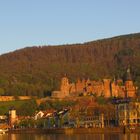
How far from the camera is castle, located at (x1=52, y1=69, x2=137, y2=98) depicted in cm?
15550

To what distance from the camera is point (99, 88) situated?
161m

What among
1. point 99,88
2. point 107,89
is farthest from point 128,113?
point 99,88

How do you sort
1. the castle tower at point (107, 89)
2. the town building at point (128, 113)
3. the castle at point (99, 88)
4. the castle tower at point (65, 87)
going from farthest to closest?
the castle tower at point (65, 87), the castle tower at point (107, 89), the castle at point (99, 88), the town building at point (128, 113)

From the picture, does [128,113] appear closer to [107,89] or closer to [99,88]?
[107,89]

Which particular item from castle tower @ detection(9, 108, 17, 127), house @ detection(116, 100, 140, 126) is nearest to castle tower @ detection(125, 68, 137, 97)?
castle tower @ detection(9, 108, 17, 127)

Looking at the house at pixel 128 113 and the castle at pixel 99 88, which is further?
the castle at pixel 99 88

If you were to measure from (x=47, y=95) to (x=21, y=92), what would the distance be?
256 inches

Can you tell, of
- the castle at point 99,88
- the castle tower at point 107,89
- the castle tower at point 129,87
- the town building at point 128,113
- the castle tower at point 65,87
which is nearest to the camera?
the town building at point 128,113

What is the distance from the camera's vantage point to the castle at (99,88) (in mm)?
155500

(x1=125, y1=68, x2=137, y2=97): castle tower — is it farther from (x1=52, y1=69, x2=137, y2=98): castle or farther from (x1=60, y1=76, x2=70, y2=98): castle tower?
(x1=60, y1=76, x2=70, y2=98): castle tower

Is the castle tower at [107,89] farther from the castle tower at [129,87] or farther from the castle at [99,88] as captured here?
the castle tower at [129,87]

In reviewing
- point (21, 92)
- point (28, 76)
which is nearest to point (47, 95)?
point (21, 92)

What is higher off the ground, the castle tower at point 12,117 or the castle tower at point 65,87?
the castle tower at point 65,87

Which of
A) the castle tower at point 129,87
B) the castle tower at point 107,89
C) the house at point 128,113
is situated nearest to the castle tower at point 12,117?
the castle tower at point 107,89
